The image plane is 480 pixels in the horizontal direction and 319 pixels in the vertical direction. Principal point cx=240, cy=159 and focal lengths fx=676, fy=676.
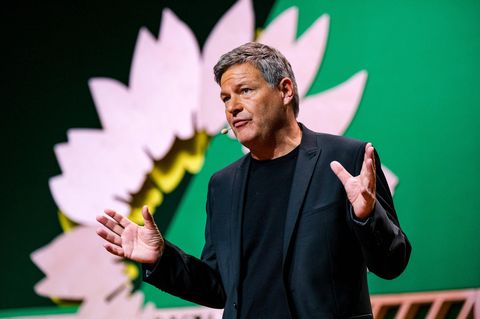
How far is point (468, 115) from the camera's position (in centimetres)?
251

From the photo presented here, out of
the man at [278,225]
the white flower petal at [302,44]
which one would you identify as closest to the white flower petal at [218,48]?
the white flower petal at [302,44]

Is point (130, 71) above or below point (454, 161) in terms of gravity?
above

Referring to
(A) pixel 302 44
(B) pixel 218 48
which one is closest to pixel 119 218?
(A) pixel 302 44

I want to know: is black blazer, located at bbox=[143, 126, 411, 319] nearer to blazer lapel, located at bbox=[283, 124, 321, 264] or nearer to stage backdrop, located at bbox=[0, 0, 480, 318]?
blazer lapel, located at bbox=[283, 124, 321, 264]

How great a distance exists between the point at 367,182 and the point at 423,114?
1.23 m

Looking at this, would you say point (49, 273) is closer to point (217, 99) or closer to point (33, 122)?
point (33, 122)

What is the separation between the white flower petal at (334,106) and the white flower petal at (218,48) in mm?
456

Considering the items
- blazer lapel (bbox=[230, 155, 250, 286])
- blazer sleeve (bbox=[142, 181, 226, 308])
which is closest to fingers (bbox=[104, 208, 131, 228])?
blazer sleeve (bbox=[142, 181, 226, 308])

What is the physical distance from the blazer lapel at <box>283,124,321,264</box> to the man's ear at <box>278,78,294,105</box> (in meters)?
0.13

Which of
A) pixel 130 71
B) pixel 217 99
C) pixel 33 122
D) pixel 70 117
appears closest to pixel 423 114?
pixel 217 99

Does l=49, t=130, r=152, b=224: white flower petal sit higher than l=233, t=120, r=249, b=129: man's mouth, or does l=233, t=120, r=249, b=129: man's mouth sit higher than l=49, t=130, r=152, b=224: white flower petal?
l=233, t=120, r=249, b=129: man's mouth

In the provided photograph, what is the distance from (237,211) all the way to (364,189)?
18.1 inches

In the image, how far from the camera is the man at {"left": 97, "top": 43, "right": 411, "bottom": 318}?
5.05 ft

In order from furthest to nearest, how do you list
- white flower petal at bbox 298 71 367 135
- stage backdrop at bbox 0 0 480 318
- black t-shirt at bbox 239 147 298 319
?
white flower petal at bbox 298 71 367 135, stage backdrop at bbox 0 0 480 318, black t-shirt at bbox 239 147 298 319
